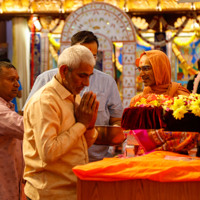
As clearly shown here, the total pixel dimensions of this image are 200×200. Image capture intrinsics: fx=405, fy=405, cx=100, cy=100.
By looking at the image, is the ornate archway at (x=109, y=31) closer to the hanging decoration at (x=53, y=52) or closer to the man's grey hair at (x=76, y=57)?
the hanging decoration at (x=53, y=52)

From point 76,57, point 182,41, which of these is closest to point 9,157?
point 76,57

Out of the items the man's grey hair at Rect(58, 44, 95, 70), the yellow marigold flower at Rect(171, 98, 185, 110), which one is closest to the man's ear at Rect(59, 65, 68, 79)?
the man's grey hair at Rect(58, 44, 95, 70)

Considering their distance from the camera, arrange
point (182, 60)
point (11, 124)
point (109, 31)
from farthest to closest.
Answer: point (182, 60)
point (109, 31)
point (11, 124)

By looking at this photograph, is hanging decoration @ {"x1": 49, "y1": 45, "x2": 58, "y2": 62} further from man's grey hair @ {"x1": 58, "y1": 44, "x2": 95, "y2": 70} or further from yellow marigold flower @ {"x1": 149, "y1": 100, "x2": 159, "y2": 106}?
man's grey hair @ {"x1": 58, "y1": 44, "x2": 95, "y2": 70}

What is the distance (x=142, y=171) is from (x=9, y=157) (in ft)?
5.35

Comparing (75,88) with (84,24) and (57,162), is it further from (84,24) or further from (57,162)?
(84,24)

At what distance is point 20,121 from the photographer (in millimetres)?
2777

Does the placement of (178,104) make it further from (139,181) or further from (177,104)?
(139,181)

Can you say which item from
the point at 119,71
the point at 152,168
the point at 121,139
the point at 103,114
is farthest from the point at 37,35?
the point at 152,168

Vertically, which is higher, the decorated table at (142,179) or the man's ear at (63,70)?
the man's ear at (63,70)

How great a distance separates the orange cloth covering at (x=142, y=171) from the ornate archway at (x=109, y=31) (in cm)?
417

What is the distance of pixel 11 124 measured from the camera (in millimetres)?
2793

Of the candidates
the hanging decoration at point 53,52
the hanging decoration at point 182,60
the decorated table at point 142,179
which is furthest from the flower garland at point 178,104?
the hanging decoration at point 53,52

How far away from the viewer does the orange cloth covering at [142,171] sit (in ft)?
5.25
